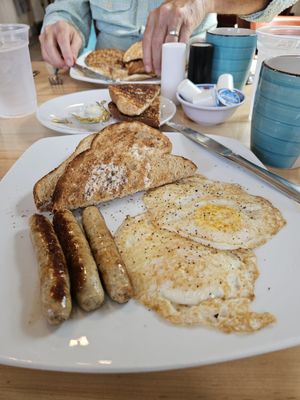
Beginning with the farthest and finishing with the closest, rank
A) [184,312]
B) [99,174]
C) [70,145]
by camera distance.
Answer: [70,145] → [99,174] → [184,312]

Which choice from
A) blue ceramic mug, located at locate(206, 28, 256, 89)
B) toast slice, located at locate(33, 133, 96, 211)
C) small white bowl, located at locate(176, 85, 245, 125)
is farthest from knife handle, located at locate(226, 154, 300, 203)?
blue ceramic mug, located at locate(206, 28, 256, 89)

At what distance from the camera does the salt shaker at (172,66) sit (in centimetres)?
186

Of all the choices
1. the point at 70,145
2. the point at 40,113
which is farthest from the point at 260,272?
the point at 40,113

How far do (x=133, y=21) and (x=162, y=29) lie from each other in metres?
0.89

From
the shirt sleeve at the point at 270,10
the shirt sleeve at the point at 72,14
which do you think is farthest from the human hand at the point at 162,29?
the shirt sleeve at the point at 72,14

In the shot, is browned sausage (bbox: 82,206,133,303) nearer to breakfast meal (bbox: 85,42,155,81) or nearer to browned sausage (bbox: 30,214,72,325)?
browned sausage (bbox: 30,214,72,325)

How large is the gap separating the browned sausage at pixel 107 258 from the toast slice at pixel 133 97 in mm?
814

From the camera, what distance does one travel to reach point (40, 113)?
1.69 m

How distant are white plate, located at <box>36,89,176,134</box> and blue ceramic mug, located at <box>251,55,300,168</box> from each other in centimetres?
50

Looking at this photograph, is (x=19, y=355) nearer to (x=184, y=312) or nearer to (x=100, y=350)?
(x=100, y=350)

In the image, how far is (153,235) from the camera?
38.5 inches

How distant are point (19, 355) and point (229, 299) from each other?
506mm

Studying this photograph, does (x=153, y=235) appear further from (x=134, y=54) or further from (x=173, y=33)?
(x=134, y=54)

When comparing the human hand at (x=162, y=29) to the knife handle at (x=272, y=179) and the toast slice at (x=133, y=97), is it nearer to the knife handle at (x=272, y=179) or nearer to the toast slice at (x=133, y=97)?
the toast slice at (x=133, y=97)
